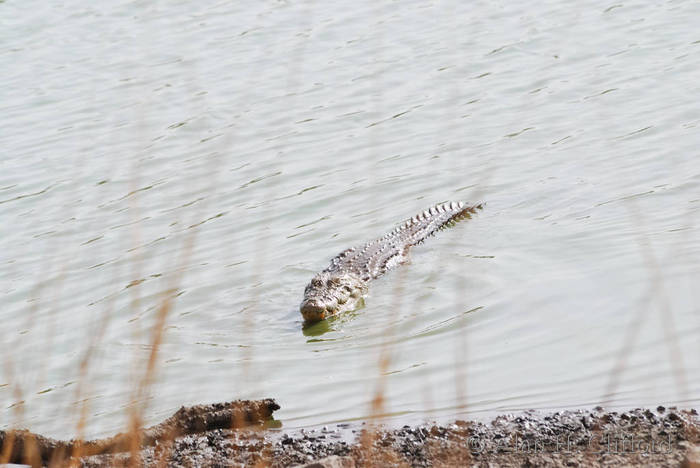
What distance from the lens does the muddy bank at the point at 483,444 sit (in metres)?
4.59

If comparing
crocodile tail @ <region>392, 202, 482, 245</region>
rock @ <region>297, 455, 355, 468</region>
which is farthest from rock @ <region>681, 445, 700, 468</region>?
crocodile tail @ <region>392, 202, 482, 245</region>

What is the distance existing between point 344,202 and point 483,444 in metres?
5.03

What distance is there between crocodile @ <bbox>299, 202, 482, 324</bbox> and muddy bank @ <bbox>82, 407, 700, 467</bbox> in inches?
85.2

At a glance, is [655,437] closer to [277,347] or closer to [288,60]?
[277,347]

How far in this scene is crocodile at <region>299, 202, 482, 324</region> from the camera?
761 cm

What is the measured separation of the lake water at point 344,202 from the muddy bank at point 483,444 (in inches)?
10.2

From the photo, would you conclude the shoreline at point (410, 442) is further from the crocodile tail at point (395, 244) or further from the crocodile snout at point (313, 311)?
the crocodile tail at point (395, 244)

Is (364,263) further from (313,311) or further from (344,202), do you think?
(344,202)

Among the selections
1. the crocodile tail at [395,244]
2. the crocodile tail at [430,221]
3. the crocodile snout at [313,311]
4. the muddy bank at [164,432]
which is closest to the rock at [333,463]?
the muddy bank at [164,432]

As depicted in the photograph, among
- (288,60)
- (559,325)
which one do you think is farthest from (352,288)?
(288,60)

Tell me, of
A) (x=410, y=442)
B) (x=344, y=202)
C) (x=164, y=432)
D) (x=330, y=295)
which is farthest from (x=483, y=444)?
(x=344, y=202)

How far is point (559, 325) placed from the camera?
22.2 ft

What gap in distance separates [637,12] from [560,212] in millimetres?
6477

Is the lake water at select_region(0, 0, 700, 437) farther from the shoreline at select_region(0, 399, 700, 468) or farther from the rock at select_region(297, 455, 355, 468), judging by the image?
the rock at select_region(297, 455, 355, 468)
